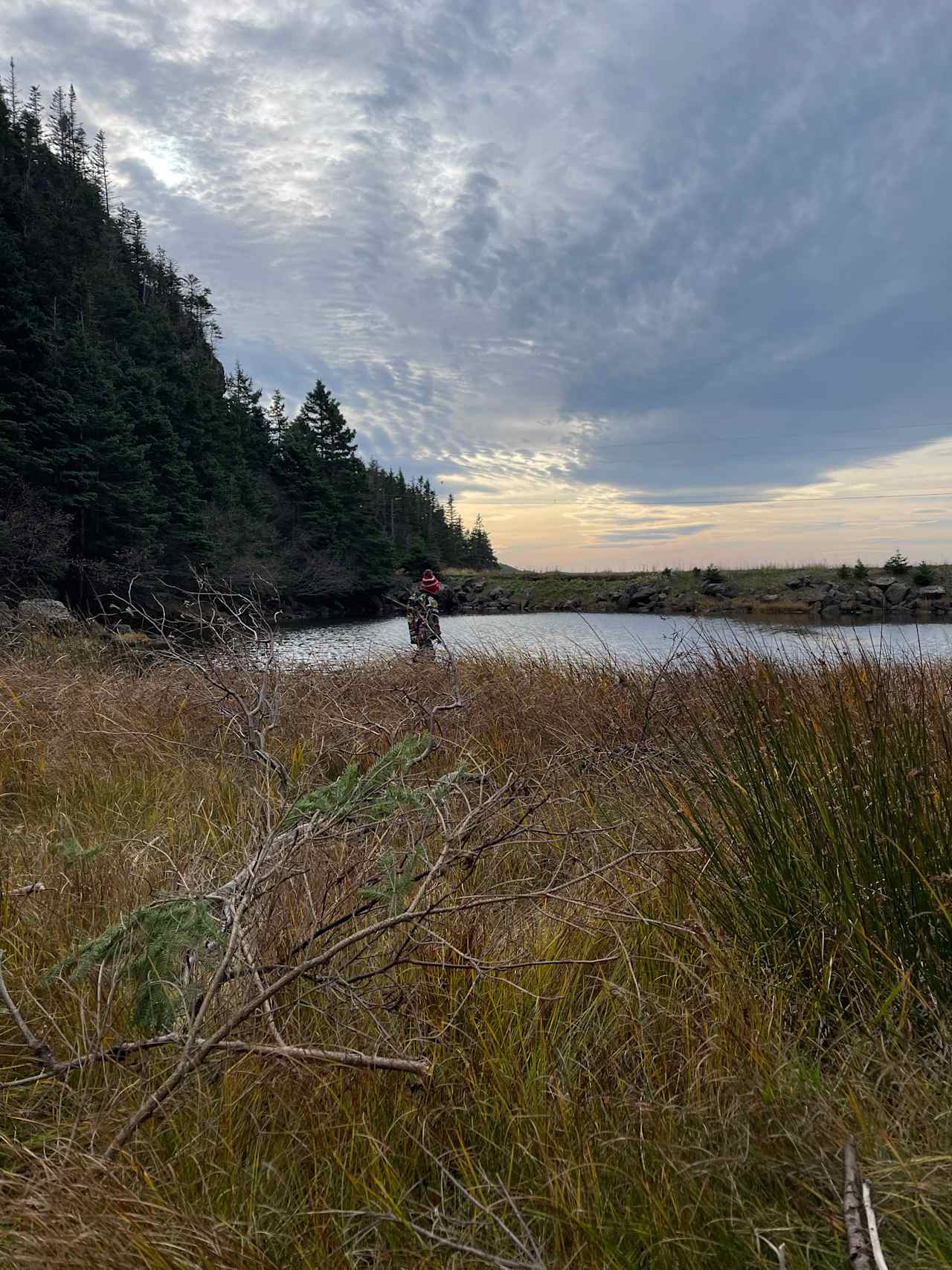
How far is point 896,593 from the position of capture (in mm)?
38094

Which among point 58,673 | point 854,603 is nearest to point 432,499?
point 854,603

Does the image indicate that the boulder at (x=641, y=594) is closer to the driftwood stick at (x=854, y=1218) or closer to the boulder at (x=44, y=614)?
the boulder at (x=44, y=614)

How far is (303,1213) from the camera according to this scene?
4.26 feet

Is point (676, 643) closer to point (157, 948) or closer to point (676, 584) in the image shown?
point (157, 948)

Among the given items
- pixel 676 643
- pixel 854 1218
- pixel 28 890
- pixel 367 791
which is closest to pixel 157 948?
pixel 367 791

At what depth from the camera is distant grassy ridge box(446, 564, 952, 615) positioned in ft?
130

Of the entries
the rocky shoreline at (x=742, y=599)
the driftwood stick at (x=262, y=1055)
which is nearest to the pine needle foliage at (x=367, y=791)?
the driftwood stick at (x=262, y=1055)

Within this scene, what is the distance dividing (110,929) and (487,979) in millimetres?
1007

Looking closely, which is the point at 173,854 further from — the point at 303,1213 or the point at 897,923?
the point at 897,923

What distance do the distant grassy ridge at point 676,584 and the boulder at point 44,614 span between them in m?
23.8

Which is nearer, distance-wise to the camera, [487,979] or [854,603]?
[487,979]

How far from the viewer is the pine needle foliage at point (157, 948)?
1537 mm

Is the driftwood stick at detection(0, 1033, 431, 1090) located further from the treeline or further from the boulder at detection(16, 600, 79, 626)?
the treeline

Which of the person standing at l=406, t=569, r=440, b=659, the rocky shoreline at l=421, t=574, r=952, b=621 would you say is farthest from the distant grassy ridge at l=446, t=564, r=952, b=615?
the person standing at l=406, t=569, r=440, b=659
